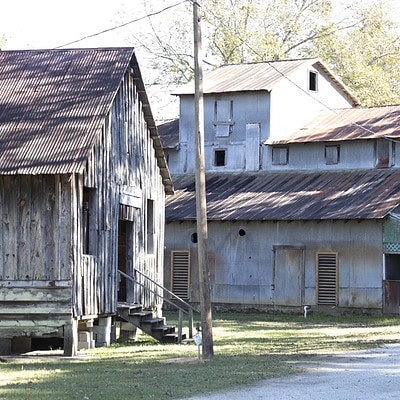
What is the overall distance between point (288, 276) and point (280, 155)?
647 centimetres

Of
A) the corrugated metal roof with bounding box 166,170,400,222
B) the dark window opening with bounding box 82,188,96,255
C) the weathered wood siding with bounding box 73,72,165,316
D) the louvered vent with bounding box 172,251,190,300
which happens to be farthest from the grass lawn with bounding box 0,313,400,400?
the louvered vent with bounding box 172,251,190,300

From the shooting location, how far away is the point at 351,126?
47.8 m

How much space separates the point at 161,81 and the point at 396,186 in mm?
27526

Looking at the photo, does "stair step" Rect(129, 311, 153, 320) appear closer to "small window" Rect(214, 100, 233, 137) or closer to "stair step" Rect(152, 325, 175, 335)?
"stair step" Rect(152, 325, 175, 335)

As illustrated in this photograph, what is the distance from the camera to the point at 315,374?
2181cm

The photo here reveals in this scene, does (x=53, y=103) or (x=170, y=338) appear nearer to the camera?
(x=53, y=103)

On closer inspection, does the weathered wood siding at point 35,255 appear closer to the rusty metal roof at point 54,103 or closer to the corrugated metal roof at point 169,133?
the rusty metal roof at point 54,103

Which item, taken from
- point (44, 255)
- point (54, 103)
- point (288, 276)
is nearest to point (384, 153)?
point (288, 276)

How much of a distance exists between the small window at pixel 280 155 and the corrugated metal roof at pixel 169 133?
486cm

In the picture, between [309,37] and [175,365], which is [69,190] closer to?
[175,365]

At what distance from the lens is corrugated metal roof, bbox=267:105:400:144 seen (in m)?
46.1

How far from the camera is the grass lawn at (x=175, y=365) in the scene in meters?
19.6

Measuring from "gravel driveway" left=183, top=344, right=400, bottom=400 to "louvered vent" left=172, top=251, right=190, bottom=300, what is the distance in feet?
68.8

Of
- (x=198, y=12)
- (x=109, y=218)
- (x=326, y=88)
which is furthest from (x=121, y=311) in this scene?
(x=326, y=88)
